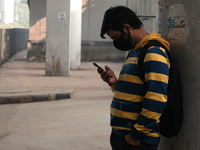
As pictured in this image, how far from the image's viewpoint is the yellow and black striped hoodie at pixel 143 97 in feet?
6.33

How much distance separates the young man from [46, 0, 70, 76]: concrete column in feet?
Answer: 33.2

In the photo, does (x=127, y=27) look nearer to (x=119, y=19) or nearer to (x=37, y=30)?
(x=119, y=19)

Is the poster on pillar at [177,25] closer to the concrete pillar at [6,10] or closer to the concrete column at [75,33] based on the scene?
the concrete column at [75,33]

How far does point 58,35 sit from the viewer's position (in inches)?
481

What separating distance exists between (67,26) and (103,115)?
6.81m

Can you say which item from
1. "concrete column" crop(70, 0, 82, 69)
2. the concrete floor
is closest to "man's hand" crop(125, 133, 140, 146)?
the concrete floor

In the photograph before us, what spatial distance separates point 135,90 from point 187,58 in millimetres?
419

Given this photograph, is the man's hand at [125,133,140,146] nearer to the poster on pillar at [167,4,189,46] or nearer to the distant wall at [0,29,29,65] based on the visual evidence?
the poster on pillar at [167,4,189,46]

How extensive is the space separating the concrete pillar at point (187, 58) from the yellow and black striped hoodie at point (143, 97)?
0.16 meters

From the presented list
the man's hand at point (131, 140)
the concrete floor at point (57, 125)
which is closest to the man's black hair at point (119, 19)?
the man's hand at point (131, 140)

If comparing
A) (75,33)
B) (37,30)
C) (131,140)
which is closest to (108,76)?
(131,140)

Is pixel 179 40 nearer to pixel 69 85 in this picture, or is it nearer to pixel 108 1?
pixel 69 85

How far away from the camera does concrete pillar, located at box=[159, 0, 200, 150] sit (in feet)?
6.87

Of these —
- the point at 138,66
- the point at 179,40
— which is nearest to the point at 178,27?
the point at 179,40
